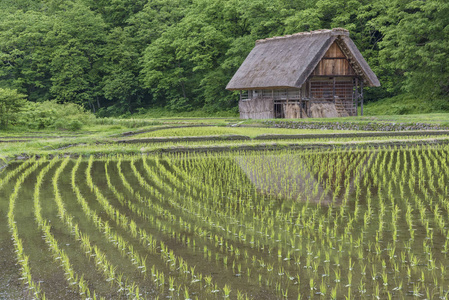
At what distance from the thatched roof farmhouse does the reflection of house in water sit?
1393 cm

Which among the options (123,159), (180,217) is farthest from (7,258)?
(123,159)

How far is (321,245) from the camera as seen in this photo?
5004mm

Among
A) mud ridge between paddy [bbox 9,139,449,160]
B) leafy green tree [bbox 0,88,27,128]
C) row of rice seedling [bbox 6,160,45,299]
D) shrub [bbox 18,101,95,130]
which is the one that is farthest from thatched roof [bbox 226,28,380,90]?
row of rice seedling [bbox 6,160,45,299]

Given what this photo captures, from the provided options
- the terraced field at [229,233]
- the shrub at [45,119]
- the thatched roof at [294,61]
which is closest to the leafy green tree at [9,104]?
the shrub at [45,119]

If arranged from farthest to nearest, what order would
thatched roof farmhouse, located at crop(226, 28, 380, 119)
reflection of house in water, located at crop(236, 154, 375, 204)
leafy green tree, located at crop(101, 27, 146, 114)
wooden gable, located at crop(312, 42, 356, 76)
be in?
leafy green tree, located at crop(101, 27, 146, 114), wooden gable, located at crop(312, 42, 356, 76), thatched roof farmhouse, located at crop(226, 28, 380, 119), reflection of house in water, located at crop(236, 154, 375, 204)

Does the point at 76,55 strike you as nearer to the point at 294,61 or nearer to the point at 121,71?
the point at 121,71

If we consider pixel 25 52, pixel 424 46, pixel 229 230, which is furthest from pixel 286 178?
pixel 25 52

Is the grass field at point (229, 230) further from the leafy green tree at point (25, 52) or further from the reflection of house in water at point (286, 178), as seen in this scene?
the leafy green tree at point (25, 52)

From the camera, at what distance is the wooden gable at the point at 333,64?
86.3ft

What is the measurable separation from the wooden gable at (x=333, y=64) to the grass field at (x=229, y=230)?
51.5ft

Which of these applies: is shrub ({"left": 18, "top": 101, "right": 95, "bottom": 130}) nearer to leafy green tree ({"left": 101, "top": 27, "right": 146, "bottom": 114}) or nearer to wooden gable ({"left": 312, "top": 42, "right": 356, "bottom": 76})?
wooden gable ({"left": 312, "top": 42, "right": 356, "bottom": 76})

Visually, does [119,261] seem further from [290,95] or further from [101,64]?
[101,64]

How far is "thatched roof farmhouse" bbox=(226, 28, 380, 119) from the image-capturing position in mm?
25719

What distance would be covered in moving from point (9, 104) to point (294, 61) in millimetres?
14525
